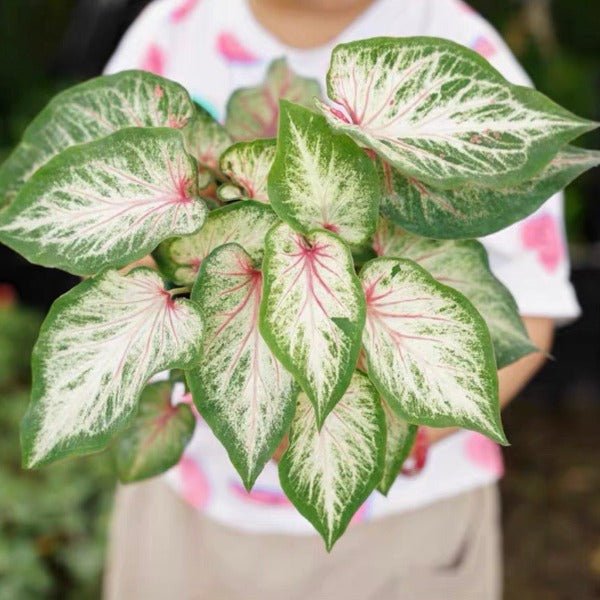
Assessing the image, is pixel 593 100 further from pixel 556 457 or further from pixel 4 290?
pixel 4 290

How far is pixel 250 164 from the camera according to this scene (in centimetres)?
53

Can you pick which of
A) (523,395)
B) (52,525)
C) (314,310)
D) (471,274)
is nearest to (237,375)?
(314,310)

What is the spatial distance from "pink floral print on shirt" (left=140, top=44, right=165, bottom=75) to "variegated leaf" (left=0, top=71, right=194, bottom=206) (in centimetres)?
33

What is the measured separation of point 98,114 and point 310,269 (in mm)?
179

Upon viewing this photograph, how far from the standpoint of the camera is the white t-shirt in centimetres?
82

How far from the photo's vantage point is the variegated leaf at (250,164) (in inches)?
20.6

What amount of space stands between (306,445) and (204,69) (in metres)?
0.48

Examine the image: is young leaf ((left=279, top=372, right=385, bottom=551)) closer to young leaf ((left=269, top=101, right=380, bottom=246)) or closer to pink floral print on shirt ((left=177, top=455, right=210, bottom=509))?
young leaf ((left=269, top=101, right=380, bottom=246))

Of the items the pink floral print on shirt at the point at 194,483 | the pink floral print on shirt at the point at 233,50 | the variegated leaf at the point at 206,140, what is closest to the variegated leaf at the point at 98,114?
the variegated leaf at the point at 206,140

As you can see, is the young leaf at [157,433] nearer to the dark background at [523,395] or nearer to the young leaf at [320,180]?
the young leaf at [320,180]

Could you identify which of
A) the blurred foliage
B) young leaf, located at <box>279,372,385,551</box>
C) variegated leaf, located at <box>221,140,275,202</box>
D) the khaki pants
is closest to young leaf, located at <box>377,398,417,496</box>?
young leaf, located at <box>279,372,385,551</box>

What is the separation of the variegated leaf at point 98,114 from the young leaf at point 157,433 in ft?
0.56

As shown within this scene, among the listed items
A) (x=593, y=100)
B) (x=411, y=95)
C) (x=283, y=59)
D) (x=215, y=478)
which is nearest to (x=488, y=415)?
(x=411, y=95)

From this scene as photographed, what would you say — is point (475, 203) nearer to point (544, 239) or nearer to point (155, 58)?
point (544, 239)
